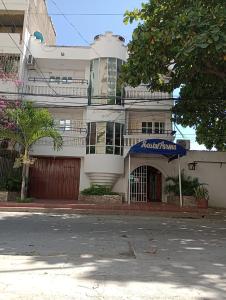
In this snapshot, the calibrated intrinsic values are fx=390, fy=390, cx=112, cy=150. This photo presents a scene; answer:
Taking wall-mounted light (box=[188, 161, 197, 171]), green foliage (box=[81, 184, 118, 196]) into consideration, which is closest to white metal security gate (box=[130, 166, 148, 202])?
green foliage (box=[81, 184, 118, 196])

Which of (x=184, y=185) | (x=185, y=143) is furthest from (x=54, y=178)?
(x=185, y=143)

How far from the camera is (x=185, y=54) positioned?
31.3 feet

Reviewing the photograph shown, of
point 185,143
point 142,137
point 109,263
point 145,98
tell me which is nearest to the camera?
point 109,263

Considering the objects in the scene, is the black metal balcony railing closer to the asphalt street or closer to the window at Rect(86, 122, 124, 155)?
the window at Rect(86, 122, 124, 155)

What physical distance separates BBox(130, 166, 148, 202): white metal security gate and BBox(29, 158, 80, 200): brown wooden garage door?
320 centimetres

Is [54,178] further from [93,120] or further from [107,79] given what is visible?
[107,79]

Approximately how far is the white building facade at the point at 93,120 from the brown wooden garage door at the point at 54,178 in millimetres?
58

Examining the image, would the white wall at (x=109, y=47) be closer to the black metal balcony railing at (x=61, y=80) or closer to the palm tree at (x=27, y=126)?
the black metal balcony railing at (x=61, y=80)

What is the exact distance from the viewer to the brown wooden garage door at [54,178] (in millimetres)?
22812

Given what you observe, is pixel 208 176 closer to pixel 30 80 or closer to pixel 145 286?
pixel 30 80

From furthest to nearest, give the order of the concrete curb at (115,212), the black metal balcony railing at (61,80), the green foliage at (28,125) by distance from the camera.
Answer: the black metal balcony railing at (61,80), the green foliage at (28,125), the concrete curb at (115,212)

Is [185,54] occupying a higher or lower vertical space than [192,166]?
higher

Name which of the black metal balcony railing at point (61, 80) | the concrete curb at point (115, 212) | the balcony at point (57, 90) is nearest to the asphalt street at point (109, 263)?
the concrete curb at point (115, 212)

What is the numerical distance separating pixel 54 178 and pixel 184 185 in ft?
24.9
